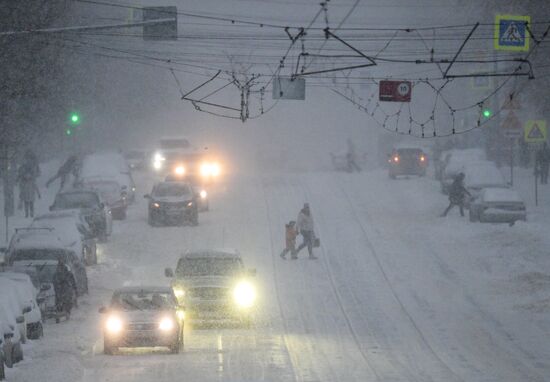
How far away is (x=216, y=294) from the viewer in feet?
79.9

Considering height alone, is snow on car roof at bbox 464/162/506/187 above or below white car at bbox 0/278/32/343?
above

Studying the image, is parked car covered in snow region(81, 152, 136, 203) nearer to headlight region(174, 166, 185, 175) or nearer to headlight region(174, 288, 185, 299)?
headlight region(174, 166, 185, 175)

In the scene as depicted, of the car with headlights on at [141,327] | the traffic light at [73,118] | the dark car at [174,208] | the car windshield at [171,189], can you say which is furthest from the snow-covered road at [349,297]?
the traffic light at [73,118]

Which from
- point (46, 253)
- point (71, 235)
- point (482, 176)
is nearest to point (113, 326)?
point (46, 253)

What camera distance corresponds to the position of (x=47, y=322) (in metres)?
25.3

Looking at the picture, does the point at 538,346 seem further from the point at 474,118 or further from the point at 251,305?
the point at 474,118

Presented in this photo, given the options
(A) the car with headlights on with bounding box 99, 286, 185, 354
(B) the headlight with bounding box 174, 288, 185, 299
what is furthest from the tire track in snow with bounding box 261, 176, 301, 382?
(B) the headlight with bounding box 174, 288, 185, 299

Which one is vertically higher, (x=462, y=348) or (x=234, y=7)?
(x=234, y=7)

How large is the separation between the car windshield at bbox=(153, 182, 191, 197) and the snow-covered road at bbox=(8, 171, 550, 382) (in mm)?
1353

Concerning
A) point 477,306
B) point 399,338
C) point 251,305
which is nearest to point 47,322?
point 251,305

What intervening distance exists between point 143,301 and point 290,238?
13.0 metres

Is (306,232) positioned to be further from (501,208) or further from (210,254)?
(501,208)

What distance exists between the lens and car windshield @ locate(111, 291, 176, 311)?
2102 centimetres

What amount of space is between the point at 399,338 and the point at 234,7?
11314 centimetres
